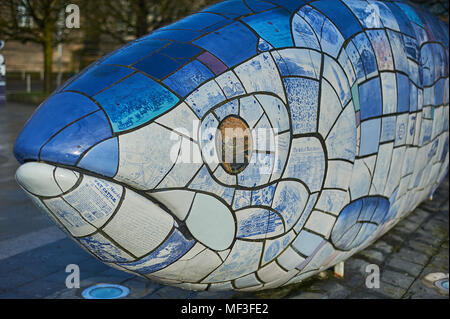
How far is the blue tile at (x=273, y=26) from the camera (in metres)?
2.74

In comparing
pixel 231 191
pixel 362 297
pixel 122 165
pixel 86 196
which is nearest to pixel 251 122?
pixel 231 191

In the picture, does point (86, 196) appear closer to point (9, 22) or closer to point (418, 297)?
point (418, 297)

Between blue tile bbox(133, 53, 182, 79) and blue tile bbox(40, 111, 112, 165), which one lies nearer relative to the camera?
blue tile bbox(40, 111, 112, 165)

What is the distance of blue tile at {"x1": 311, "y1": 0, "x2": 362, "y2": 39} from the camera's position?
318cm

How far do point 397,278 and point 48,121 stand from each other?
3.53 meters

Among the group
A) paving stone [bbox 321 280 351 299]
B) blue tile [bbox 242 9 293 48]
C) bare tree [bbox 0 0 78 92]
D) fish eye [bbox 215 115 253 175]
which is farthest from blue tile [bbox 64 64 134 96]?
bare tree [bbox 0 0 78 92]

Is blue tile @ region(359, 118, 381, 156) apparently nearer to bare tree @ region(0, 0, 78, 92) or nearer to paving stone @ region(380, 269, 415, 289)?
paving stone @ region(380, 269, 415, 289)

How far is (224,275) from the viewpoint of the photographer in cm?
275

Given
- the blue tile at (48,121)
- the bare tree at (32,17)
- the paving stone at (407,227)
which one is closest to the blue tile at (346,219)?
the blue tile at (48,121)

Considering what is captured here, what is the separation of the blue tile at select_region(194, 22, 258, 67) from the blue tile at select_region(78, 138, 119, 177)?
0.74 m

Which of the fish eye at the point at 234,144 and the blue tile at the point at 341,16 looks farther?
the blue tile at the point at 341,16

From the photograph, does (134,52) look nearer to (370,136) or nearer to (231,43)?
(231,43)

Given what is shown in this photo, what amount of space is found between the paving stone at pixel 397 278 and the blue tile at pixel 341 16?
7.60 ft

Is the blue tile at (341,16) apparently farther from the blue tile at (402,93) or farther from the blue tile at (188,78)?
the blue tile at (188,78)
